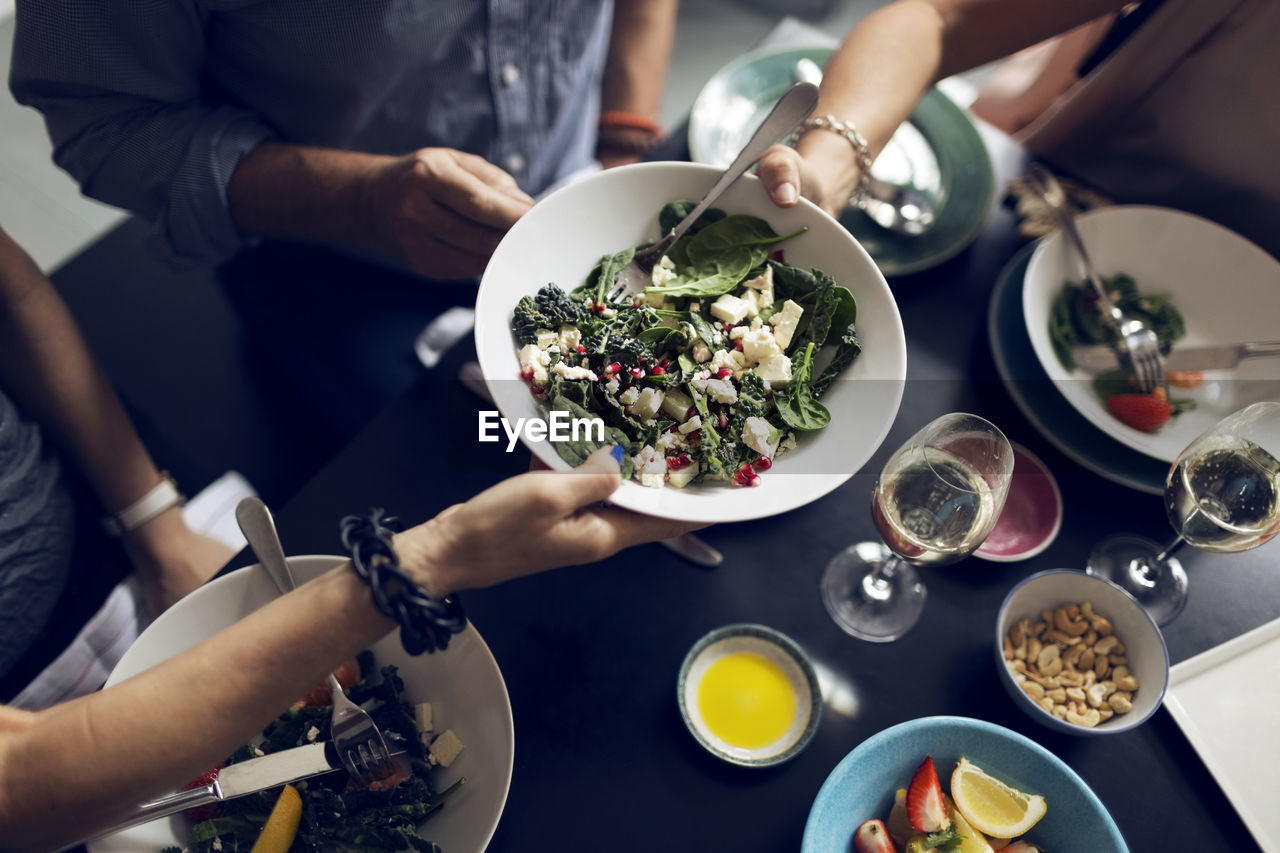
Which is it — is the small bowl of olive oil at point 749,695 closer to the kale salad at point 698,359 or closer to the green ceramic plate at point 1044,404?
the kale salad at point 698,359

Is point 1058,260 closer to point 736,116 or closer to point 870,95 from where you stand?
point 870,95

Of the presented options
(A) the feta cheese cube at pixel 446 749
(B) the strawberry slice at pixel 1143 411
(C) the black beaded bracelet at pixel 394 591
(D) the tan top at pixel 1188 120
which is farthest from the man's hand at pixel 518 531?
(D) the tan top at pixel 1188 120

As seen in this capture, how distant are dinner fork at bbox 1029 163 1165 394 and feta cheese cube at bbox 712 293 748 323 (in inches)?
32.0

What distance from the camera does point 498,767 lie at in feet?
3.42

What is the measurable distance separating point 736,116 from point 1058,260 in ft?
2.63

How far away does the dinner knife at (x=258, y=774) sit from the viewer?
3.28 feet

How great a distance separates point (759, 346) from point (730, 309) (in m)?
0.08

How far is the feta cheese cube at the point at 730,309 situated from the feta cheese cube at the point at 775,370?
89 mm

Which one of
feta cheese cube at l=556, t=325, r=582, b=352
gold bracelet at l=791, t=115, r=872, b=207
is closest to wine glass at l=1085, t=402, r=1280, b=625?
gold bracelet at l=791, t=115, r=872, b=207

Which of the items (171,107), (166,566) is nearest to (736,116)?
(171,107)

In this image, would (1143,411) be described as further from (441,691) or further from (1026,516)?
(441,691)

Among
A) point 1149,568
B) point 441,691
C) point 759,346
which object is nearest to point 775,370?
point 759,346

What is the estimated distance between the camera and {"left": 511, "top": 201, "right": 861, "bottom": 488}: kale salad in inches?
43.9

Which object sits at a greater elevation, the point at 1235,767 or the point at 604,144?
the point at 604,144
